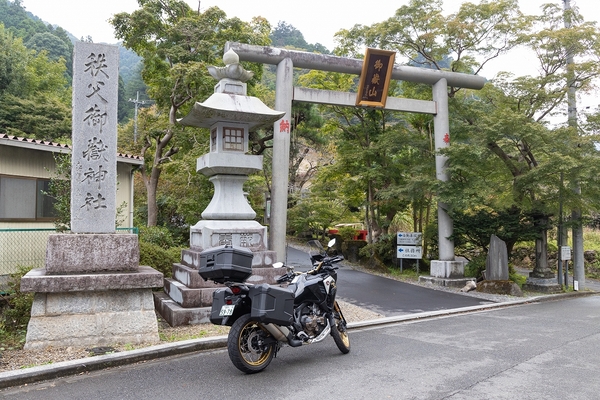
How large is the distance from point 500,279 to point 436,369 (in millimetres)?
8627

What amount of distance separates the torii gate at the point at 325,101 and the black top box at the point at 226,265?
22.6ft

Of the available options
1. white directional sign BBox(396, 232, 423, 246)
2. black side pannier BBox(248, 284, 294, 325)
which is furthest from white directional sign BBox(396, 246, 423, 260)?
black side pannier BBox(248, 284, 294, 325)

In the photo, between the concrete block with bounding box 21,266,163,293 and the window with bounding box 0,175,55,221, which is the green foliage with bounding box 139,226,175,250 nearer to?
the window with bounding box 0,175,55,221

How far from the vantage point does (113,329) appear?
6031mm

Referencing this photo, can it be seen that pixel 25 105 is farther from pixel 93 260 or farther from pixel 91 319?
pixel 91 319

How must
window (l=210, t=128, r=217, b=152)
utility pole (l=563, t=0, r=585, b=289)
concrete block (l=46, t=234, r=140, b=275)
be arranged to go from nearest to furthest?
concrete block (l=46, t=234, r=140, b=275), window (l=210, t=128, r=217, b=152), utility pole (l=563, t=0, r=585, b=289)

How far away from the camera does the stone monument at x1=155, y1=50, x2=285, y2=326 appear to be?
7.96 metres

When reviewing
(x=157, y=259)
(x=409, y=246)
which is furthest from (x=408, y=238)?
(x=157, y=259)

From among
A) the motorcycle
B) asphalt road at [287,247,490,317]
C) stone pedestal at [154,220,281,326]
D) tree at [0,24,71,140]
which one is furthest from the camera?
tree at [0,24,71,140]

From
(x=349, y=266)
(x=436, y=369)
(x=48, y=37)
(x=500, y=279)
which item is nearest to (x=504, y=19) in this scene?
(x=500, y=279)

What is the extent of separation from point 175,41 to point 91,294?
1122cm

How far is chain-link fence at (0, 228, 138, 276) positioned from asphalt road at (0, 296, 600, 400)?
552 cm

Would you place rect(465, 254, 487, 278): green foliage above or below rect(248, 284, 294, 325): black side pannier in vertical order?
below

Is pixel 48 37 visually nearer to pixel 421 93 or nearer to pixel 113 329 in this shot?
pixel 421 93
